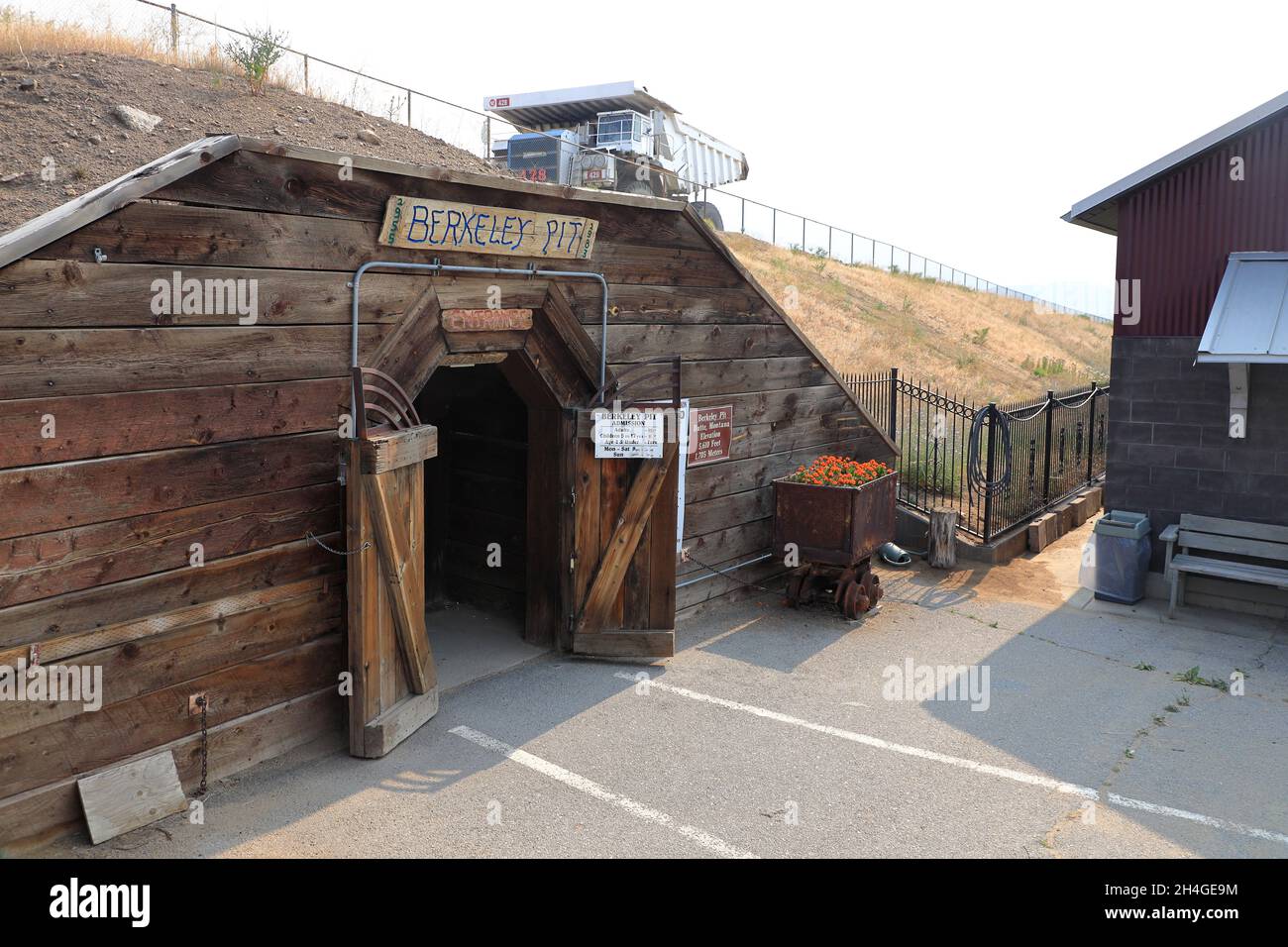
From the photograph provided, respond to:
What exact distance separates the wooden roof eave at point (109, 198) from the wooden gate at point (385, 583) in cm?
189

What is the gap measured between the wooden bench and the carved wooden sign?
25.3 ft

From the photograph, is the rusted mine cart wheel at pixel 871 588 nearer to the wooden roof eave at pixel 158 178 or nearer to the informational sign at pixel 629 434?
the informational sign at pixel 629 434

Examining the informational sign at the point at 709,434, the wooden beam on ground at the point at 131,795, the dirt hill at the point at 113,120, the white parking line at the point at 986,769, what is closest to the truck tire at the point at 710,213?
the dirt hill at the point at 113,120

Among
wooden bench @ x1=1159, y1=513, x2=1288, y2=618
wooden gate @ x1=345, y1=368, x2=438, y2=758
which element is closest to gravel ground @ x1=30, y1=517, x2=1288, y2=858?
wooden gate @ x1=345, y1=368, x2=438, y2=758

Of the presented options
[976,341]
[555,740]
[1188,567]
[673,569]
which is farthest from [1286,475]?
[976,341]

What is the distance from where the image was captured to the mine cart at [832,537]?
10.8 meters

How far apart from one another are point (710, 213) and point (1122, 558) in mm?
22512

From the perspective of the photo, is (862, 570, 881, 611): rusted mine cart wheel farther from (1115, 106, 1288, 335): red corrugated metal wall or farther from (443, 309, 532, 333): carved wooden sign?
(443, 309, 532, 333): carved wooden sign

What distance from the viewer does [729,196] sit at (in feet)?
112

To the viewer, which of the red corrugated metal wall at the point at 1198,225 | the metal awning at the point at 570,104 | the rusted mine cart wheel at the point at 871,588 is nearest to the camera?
the red corrugated metal wall at the point at 1198,225

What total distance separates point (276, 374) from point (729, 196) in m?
29.3

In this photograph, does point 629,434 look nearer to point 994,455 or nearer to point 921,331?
point 994,455

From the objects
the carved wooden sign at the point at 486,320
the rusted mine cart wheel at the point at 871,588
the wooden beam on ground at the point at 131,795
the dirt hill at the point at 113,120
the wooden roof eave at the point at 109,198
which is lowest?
the wooden beam on ground at the point at 131,795

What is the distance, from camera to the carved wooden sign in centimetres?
785
